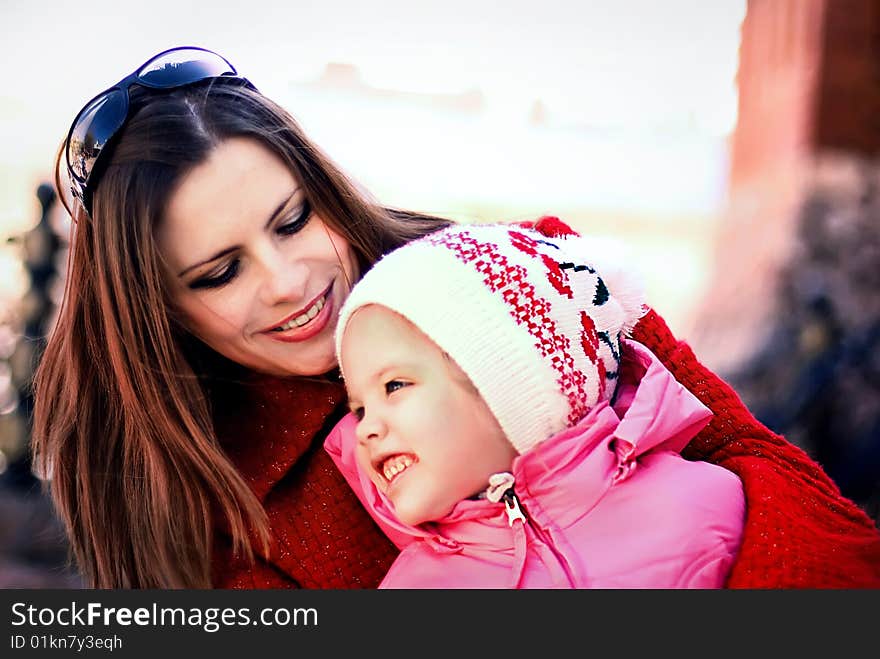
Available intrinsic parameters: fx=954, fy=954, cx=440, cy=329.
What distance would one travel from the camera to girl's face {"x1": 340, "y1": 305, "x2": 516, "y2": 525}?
4.87ft

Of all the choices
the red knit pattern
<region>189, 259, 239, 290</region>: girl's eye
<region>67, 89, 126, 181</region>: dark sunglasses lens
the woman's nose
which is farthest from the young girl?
<region>67, 89, 126, 181</region>: dark sunglasses lens

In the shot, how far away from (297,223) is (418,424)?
1.78ft

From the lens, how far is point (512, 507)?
150 centimetres

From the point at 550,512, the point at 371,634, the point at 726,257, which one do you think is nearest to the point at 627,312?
the point at 550,512

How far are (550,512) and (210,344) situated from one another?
0.82 m

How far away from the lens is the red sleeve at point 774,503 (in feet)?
4.84

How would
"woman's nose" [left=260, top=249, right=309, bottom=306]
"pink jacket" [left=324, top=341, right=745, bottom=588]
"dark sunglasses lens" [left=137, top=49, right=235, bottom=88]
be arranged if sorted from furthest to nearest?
"dark sunglasses lens" [left=137, top=49, right=235, bottom=88]
"woman's nose" [left=260, top=249, right=309, bottom=306]
"pink jacket" [left=324, top=341, right=745, bottom=588]

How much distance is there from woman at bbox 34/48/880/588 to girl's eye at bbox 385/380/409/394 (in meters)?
0.31

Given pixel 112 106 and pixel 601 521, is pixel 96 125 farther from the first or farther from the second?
pixel 601 521

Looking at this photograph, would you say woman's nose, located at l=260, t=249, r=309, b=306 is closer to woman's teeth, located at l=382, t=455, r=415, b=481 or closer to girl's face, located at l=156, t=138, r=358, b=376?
girl's face, located at l=156, t=138, r=358, b=376

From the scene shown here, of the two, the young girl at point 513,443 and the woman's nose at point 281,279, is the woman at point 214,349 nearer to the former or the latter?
the woman's nose at point 281,279

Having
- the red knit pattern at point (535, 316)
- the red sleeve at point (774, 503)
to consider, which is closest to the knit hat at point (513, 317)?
the red knit pattern at point (535, 316)

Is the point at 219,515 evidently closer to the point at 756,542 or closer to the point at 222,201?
the point at 222,201

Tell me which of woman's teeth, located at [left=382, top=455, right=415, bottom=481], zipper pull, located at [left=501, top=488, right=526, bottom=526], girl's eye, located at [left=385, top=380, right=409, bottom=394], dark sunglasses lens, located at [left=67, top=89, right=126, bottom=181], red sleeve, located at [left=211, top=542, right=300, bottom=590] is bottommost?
red sleeve, located at [left=211, top=542, right=300, bottom=590]
